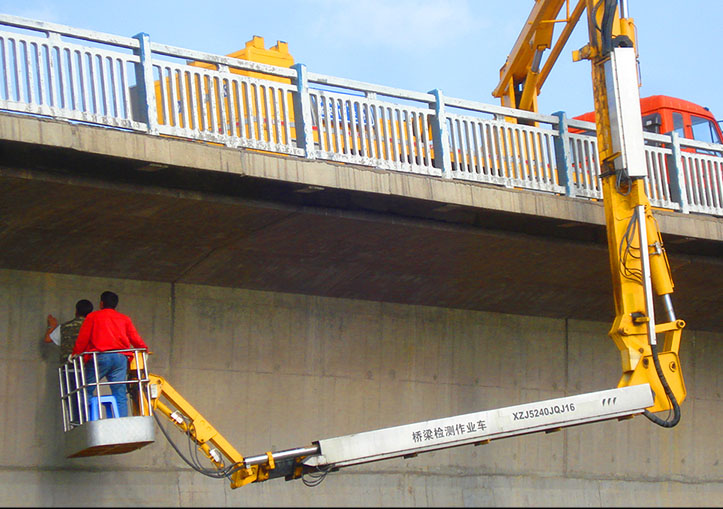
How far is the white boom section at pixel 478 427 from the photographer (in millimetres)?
10383

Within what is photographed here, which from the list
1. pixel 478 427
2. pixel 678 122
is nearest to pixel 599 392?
pixel 478 427

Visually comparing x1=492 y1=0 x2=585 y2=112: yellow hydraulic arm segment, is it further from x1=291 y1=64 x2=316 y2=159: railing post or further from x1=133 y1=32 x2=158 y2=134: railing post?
x1=133 y1=32 x2=158 y2=134: railing post

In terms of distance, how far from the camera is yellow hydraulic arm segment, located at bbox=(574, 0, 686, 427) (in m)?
12.0

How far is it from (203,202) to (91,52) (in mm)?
1904

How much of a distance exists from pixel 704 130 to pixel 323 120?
1107 cm

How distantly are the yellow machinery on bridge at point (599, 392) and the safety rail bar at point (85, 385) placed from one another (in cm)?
2

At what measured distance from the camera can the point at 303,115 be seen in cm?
1146

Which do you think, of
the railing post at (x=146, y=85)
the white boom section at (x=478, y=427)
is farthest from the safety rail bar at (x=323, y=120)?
the white boom section at (x=478, y=427)

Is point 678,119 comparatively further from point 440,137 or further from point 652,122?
point 440,137

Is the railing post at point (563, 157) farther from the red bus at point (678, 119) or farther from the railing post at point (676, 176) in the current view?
the red bus at point (678, 119)

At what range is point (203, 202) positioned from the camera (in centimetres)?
1120

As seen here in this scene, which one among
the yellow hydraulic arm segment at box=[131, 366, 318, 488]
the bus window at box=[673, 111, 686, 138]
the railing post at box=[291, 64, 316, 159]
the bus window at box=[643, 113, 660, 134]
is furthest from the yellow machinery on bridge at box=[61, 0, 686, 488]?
the bus window at box=[673, 111, 686, 138]

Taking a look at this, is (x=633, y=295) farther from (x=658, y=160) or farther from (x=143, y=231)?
(x=143, y=231)

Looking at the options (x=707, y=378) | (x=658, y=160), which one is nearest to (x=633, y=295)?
(x=658, y=160)
